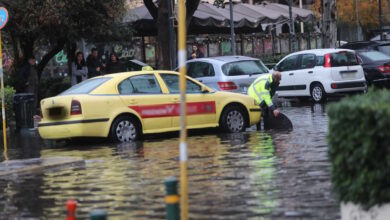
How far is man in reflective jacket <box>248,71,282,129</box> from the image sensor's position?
16875 millimetres

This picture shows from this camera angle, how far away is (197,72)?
21.7 meters

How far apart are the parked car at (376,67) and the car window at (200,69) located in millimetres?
6793

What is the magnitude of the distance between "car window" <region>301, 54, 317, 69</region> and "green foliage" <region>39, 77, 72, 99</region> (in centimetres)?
844

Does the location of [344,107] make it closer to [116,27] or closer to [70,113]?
[70,113]

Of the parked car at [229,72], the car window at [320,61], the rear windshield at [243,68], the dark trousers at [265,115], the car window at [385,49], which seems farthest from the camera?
the car window at [385,49]

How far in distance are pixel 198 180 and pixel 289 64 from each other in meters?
15.8

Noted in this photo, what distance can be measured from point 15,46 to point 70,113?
45.7ft

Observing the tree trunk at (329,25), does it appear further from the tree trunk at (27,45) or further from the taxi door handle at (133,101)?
the taxi door handle at (133,101)

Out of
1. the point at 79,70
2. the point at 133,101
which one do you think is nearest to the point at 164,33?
the point at 79,70

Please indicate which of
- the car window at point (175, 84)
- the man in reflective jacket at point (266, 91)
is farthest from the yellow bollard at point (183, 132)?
the man in reflective jacket at point (266, 91)

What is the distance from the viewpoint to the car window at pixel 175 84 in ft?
54.2

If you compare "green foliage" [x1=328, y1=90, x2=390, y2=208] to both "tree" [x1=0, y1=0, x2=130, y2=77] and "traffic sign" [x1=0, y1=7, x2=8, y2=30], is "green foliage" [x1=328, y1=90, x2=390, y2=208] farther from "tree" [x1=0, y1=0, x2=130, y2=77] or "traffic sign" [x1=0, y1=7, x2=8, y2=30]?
"tree" [x1=0, y1=0, x2=130, y2=77]

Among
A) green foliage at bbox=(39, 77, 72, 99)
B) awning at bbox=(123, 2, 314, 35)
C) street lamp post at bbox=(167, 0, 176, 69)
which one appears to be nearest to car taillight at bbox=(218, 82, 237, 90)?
street lamp post at bbox=(167, 0, 176, 69)

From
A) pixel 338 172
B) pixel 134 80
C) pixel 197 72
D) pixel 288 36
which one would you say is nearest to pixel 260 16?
pixel 288 36
